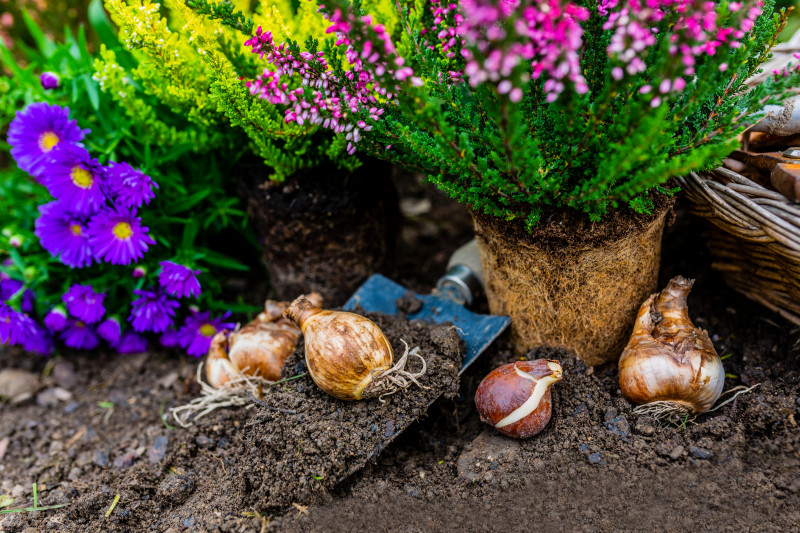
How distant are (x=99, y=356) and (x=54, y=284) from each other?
389 millimetres

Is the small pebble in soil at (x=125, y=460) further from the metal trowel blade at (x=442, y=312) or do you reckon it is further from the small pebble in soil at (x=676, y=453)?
the small pebble in soil at (x=676, y=453)

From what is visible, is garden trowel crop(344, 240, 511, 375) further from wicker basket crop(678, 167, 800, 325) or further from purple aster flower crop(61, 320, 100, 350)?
purple aster flower crop(61, 320, 100, 350)

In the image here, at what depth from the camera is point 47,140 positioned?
2.12m

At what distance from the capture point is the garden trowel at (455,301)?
195 cm

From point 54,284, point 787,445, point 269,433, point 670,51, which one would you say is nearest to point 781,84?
point 670,51

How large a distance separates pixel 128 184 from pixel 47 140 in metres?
0.39

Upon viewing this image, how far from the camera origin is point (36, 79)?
252cm

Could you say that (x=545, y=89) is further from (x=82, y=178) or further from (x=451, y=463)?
(x=82, y=178)

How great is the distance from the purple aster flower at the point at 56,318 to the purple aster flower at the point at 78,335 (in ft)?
0.22

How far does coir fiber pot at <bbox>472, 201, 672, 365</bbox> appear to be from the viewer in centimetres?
169

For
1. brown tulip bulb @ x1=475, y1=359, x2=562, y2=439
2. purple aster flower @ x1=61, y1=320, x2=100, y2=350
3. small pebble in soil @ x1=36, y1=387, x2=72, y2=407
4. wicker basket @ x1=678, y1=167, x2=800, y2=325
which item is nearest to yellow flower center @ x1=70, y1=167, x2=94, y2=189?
Result: purple aster flower @ x1=61, y1=320, x2=100, y2=350

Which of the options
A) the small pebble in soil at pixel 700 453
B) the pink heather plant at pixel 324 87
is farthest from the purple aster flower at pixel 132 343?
the small pebble in soil at pixel 700 453

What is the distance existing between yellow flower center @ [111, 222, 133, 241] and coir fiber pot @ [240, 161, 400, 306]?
1.56 feet

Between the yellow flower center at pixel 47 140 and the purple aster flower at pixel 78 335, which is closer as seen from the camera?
the yellow flower center at pixel 47 140
